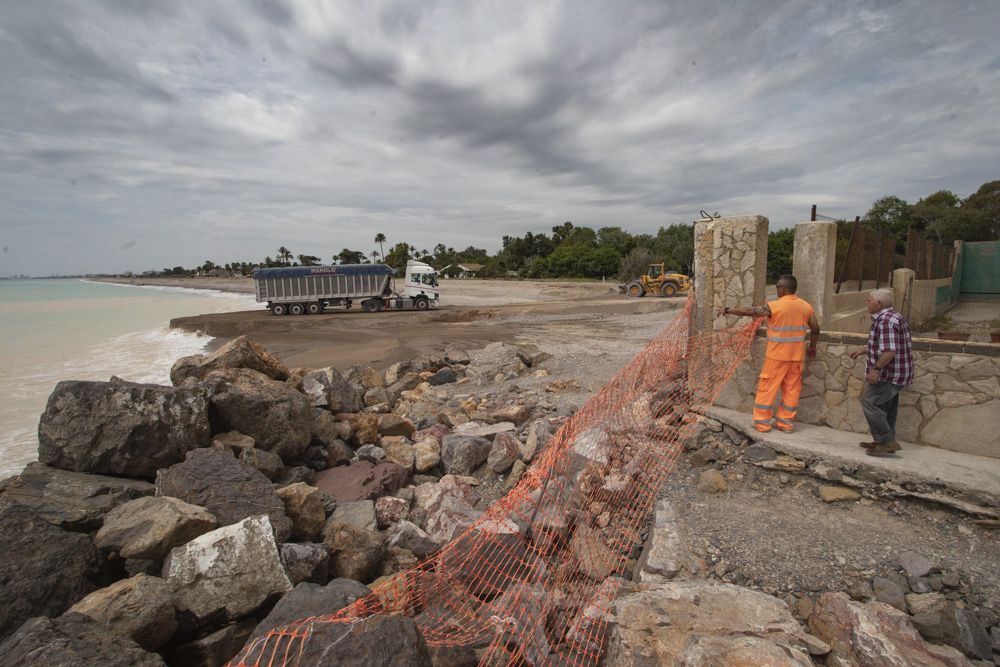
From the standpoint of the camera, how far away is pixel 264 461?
4531mm

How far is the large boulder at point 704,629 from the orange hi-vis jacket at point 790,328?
216 cm

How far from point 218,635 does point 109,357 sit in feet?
67.8

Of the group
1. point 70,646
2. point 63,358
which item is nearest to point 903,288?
point 70,646

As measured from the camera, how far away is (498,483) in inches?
210

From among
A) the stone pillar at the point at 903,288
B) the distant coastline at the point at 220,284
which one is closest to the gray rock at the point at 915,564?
the stone pillar at the point at 903,288

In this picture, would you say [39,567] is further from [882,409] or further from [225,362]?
[882,409]

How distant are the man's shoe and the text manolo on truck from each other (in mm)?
25733

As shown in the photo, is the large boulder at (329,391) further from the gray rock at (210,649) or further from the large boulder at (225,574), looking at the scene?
the gray rock at (210,649)

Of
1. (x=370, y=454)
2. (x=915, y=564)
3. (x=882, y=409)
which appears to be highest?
(x=882, y=409)

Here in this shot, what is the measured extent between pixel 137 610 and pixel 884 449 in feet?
16.7

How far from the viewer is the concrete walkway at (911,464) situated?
10.7ft

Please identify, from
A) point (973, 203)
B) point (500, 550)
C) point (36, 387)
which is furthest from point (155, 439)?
point (973, 203)

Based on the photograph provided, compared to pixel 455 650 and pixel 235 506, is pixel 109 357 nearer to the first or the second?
pixel 235 506

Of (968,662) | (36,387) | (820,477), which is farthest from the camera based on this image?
(36,387)
